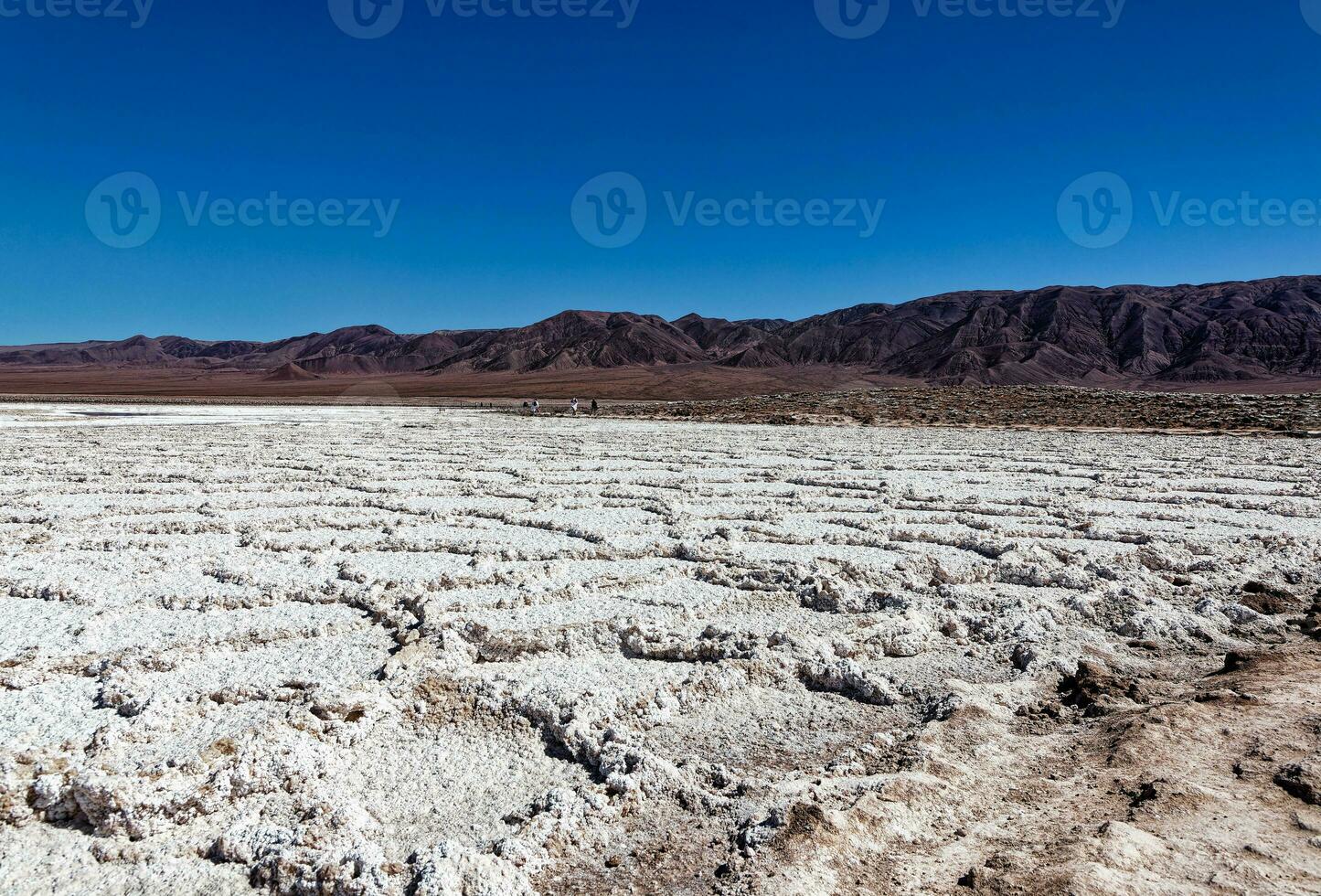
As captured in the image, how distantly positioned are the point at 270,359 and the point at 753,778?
7861 inches

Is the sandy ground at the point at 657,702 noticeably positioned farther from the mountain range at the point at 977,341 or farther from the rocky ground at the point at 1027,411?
the mountain range at the point at 977,341

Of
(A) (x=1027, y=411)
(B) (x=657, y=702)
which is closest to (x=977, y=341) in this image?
(A) (x=1027, y=411)

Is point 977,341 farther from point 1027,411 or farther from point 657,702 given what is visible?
point 657,702

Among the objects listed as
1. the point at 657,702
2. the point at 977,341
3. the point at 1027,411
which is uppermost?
the point at 977,341

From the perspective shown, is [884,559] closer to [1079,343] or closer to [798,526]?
[798,526]

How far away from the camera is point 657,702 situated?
2.79 m

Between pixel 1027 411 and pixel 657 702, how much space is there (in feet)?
74.0

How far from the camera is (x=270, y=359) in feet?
586

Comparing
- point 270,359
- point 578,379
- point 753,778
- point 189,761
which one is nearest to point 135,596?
point 189,761

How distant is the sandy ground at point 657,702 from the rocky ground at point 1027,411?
44.5 feet

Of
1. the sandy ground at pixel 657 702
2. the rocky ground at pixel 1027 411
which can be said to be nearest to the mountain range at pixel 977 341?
the rocky ground at pixel 1027 411

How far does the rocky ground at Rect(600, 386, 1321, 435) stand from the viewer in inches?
723

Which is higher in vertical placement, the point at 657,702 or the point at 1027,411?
the point at 1027,411

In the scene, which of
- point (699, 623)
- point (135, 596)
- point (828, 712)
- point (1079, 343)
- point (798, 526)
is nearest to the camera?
point (828, 712)
